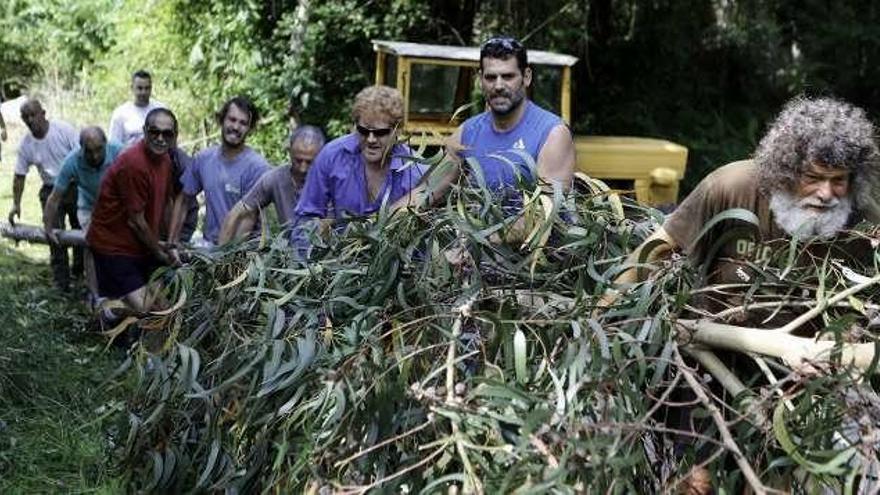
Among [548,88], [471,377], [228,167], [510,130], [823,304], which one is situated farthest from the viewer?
[548,88]

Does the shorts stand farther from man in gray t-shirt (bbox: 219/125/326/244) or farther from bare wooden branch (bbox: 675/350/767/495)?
bare wooden branch (bbox: 675/350/767/495)

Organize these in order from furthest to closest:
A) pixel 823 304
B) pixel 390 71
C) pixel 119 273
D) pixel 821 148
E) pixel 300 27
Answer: pixel 300 27, pixel 390 71, pixel 119 273, pixel 821 148, pixel 823 304

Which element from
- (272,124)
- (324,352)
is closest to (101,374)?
(324,352)

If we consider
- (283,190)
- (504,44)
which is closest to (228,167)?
(283,190)

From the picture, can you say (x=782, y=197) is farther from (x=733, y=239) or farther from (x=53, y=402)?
(x=53, y=402)

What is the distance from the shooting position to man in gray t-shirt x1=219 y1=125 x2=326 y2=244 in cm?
627

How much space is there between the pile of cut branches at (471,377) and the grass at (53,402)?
76 cm

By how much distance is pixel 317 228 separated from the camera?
4.73m

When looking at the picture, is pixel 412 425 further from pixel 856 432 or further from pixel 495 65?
pixel 495 65

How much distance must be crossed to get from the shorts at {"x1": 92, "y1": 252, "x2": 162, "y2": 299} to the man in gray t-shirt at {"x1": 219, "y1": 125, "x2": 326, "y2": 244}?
1.49m

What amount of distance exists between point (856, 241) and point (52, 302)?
671 centimetres

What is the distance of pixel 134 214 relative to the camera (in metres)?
7.42

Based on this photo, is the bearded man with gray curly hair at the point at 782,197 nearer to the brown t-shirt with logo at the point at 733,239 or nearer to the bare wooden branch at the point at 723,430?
the brown t-shirt with logo at the point at 733,239

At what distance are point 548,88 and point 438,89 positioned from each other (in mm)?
1670
